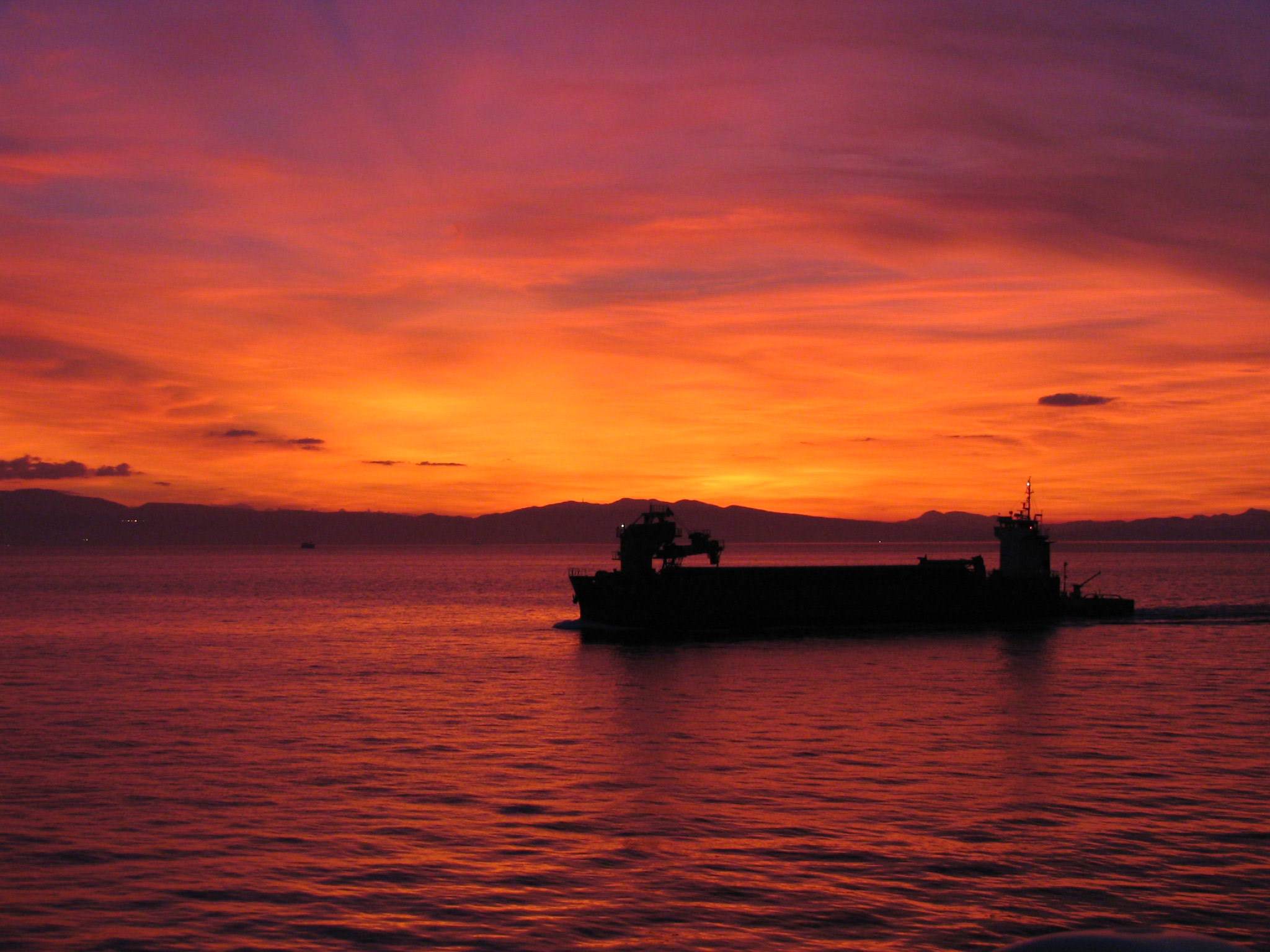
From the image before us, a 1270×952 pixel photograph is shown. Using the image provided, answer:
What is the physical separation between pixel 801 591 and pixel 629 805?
197ft

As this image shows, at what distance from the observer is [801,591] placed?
85.7 m

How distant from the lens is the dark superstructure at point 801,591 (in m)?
81.9

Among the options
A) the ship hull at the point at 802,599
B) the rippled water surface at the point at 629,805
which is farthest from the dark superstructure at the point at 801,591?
the rippled water surface at the point at 629,805

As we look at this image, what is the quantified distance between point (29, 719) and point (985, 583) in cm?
7090

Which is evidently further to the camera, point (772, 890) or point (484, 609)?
point (484, 609)

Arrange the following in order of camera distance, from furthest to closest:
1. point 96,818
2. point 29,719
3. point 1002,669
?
point 1002,669 < point 29,719 < point 96,818

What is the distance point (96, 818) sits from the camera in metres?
25.9

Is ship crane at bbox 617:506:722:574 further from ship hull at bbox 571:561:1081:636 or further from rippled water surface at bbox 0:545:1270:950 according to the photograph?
rippled water surface at bbox 0:545:1270:950

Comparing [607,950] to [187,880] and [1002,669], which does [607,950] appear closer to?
[187,880]

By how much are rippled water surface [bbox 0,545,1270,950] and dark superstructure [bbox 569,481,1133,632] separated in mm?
20882

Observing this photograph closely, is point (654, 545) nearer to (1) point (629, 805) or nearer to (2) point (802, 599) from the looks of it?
(2) point (802, 599)

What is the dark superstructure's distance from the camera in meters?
81.9

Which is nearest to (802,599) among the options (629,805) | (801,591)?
(801,591)

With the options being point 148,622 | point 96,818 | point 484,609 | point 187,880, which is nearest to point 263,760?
point 96,818
